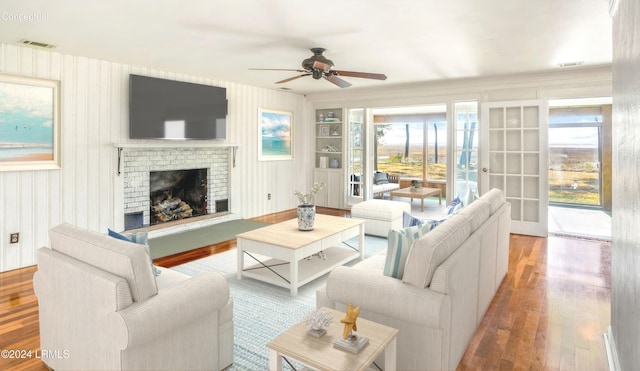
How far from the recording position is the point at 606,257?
445cm

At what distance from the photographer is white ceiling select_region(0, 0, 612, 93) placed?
9.68 feet

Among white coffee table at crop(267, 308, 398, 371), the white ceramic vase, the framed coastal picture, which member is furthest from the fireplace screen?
white coffee table at crop(267, 308, 398, 371)

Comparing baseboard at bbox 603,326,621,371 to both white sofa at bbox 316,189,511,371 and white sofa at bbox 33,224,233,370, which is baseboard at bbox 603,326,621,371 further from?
white sofa at bbox 33,224,233,370

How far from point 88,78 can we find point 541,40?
5.04 meters

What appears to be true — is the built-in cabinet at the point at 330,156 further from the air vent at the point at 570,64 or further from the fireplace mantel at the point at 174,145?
the air vent at the point at 570,64

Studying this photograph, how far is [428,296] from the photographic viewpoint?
1.94m

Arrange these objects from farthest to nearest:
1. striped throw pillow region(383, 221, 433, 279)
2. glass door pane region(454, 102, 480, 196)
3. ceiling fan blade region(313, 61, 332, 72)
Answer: glass door pane region(454, 102, 480, 196)
ceiling fan blade region(313, 61, 332, 72)
striped throw pillow region(383, 221, 433, 279)

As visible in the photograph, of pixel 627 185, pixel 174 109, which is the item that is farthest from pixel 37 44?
pixel 627 185

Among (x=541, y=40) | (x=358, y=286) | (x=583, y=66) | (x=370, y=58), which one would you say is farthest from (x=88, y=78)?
(x=583, y=66)

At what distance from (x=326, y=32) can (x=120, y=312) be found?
2921 millimetres

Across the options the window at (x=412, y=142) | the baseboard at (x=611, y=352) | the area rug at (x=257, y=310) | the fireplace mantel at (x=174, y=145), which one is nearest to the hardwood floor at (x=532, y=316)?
the baseboard at (x=611, y=352)

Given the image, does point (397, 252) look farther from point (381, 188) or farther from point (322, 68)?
point (381, 188)

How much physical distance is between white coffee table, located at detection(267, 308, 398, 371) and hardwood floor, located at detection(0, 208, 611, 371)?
0.79 metres

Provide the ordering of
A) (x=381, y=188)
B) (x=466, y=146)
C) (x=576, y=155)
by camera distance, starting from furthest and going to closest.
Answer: (x=381, y=188), (x=576, y=155), (x=466, y=146)
